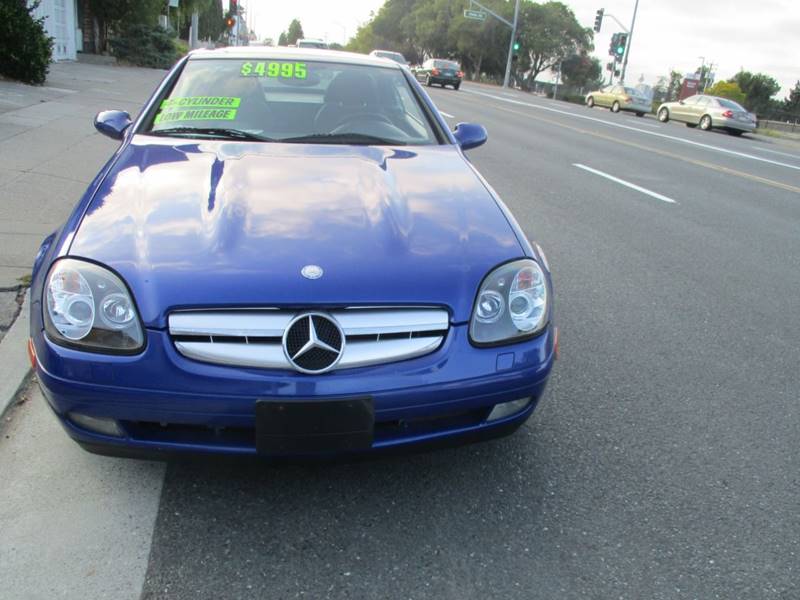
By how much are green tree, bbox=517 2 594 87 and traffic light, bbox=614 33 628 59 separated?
106 ft

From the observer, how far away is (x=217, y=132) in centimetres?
361

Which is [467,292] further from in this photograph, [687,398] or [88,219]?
[687,398]

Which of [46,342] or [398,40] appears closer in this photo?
[46,342]

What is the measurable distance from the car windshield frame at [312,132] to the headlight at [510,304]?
1.47 meters

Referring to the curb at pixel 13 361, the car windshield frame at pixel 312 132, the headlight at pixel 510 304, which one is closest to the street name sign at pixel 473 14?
the car windshield frame at pixel 312 132

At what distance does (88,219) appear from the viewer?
102 inches

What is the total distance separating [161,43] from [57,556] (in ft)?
97.7

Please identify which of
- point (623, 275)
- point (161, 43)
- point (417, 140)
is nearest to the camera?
point (417, 140)

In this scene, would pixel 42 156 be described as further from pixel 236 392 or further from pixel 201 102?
pixel 236 392

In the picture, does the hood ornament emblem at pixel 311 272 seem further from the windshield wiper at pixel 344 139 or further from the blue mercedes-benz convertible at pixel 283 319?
the windshield wiper at pixel 344 139

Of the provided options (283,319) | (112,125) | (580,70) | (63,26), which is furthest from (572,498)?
(580,70)

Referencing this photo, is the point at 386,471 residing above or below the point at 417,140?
below

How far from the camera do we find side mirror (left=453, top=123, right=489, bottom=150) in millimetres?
4168

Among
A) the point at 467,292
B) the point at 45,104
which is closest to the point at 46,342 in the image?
the point at 467,292
